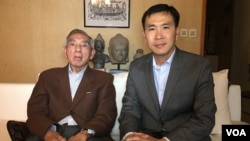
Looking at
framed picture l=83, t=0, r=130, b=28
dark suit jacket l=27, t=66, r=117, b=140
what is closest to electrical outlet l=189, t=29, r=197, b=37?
framed picture l=83, t=0, r=130, b=28

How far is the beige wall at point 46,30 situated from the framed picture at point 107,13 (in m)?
0.07

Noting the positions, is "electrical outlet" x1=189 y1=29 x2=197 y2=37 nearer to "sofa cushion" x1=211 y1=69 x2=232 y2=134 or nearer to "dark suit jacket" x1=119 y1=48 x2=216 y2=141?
"sofa cushion" x1=211 y1=69 x2=232 y2=134

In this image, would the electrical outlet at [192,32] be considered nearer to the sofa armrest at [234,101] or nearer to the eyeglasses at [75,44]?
the sofa armrest at [234,101]

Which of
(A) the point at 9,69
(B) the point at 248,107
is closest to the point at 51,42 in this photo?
(A) the point at 9,69

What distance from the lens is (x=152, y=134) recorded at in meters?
1.44

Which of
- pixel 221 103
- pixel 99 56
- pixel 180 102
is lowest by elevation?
pixel 221 103

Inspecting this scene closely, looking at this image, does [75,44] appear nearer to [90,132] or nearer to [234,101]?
[90,132]

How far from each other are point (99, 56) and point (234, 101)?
1800mm

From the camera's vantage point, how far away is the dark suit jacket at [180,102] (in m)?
1.33

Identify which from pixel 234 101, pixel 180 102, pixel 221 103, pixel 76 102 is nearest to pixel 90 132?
Result: pixel 76 102

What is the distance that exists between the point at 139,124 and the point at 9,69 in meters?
2.62

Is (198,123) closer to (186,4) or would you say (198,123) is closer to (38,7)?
(186,4)

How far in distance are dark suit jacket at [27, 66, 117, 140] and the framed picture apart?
184cm

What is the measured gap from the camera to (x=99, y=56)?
320 centimetres
